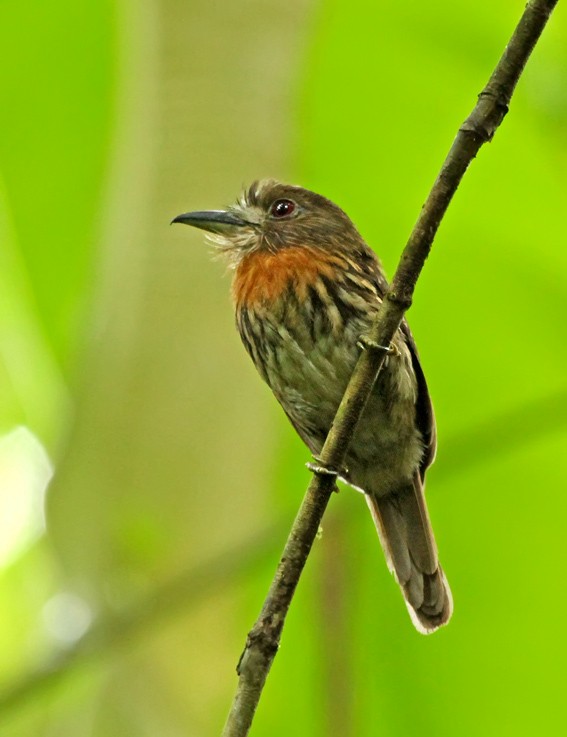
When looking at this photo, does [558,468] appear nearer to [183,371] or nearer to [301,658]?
[301,658]

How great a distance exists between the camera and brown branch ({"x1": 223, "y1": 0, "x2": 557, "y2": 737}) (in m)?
1.88

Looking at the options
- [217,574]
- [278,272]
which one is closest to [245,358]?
[278,272]

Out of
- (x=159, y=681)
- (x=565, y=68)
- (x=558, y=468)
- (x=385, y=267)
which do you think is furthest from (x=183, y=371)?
(x=565, y=68)

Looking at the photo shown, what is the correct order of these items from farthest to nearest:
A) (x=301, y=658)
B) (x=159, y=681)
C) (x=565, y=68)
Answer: (x=159, y=681) → (x=301, y=658) → (x=565, y=68)

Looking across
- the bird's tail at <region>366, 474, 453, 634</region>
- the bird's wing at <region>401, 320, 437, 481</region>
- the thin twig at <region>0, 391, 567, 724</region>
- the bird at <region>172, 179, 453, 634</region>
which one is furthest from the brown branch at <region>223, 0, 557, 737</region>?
the bird's tail at <region>366, 474, 453, 634</region>

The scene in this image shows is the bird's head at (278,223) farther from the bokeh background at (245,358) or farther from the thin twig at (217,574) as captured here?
the thin twig at (217,574)

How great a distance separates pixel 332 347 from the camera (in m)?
2.97

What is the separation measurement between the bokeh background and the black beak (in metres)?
0.09

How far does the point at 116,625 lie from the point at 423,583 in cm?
87

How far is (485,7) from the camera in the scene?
2.69m

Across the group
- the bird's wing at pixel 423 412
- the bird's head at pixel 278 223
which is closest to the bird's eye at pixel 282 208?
the bird's head at pixel 278 223

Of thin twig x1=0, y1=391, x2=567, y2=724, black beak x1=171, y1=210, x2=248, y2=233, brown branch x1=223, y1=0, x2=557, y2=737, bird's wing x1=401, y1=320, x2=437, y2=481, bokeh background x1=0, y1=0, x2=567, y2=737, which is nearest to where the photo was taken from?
brown branch x1=223, y1=0, x2=557, y2=737

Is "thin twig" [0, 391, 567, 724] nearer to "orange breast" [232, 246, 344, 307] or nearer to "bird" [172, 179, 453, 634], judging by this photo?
"bird" [172, 179, 453, 634]

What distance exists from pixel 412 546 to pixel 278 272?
2.66 feet
